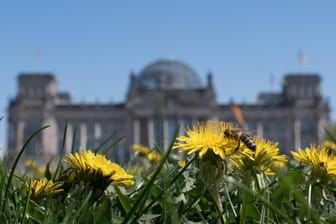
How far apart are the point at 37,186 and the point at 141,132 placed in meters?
44.0

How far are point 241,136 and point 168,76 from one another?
1952 inches

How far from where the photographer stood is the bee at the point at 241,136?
769mm

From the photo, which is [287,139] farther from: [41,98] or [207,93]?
[41,98]

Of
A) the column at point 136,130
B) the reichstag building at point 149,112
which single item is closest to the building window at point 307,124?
the reichstag building at point 149,112

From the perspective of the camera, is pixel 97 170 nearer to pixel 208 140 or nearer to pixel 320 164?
pixel 208 140

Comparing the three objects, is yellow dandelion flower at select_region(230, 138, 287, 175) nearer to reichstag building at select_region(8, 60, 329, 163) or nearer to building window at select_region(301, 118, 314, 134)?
reichstag building at select_region(8, 60, 329, 163)

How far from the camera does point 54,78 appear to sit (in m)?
48.8

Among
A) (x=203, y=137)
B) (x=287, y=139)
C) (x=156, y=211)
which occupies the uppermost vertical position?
(x=203, y=137)

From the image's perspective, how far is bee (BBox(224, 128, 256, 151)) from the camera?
769mm

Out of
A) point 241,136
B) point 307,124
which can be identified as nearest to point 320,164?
point 241,136

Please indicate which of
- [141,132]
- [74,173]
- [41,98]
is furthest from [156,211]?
[41,98]

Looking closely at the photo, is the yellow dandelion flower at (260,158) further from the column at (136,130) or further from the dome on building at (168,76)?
the dome on building at (168,76)

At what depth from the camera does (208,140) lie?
74cm

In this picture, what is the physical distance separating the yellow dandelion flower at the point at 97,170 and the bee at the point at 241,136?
15 cm
